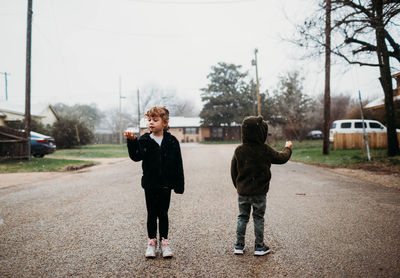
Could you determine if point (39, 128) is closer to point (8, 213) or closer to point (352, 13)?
point (8, 213)

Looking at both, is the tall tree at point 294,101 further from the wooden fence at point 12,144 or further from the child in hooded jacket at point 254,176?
the child in hooded jacket at point 254,176

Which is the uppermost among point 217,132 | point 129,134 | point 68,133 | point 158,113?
point 217,132

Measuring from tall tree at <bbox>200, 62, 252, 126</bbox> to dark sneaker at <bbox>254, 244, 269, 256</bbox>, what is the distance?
40.3 m

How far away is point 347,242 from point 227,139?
4565cm

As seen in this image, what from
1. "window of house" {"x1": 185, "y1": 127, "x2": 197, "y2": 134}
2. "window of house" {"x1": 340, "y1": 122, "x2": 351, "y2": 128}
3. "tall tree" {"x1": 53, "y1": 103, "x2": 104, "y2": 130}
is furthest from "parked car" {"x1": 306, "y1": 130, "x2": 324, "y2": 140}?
"tall tree" {"x1": 53, "y1": 103, "x2": 104, "y2": 130}

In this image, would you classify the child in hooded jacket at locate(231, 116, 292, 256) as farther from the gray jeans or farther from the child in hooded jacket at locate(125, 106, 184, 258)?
Result: the child in hooded jacket at locate(125, 106, 184, 258)

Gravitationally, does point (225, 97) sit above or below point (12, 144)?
above

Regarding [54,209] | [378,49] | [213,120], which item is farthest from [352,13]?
[213,120]

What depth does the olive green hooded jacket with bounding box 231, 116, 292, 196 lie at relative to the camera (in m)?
2.92

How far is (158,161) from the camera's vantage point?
2.99 m

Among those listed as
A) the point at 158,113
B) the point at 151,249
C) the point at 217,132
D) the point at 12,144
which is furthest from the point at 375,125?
the point at 217,132

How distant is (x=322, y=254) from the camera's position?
2836 millimetres

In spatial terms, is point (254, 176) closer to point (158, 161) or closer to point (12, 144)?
point (158, 161)

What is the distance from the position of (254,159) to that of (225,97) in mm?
41089
